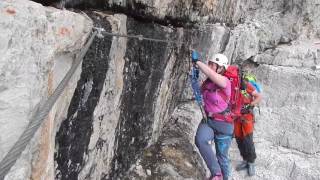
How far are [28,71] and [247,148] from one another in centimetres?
630

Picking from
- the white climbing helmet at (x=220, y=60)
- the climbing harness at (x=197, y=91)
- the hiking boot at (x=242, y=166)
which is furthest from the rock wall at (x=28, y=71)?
the hiking boot at (x=242, y=166)

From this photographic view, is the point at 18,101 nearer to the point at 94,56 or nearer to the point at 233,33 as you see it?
the point at 94,56

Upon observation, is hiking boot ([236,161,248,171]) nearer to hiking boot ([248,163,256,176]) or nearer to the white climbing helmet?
hiking boot ([248,163,256,176])

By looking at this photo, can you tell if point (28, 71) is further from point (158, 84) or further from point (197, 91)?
point (197, 91)

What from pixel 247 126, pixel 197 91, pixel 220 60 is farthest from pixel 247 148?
pixel 220 60

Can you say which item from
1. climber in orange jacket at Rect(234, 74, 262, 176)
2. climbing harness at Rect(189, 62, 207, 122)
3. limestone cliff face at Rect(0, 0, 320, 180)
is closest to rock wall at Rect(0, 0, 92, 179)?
limestone cliff face at Rect(0, 0, 320, 180)

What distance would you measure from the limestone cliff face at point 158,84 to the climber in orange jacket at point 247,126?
35 cm

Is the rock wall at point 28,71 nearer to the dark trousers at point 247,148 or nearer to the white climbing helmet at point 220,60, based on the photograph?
the white climbing helmet at point 220,60

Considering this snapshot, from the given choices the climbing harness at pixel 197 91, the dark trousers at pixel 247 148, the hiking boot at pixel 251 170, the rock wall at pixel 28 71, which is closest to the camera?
the rock wall at pixel 28 71

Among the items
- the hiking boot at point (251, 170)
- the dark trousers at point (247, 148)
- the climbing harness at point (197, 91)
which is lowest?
the hiking boot at point (251, 170)

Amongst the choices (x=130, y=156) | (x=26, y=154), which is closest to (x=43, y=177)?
(x=26, y=154)

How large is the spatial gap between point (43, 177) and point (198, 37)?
5361 millimetres

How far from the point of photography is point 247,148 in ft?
28.1

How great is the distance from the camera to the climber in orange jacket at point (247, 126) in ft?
25.3
